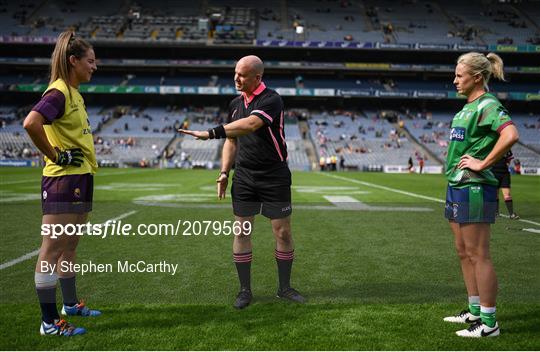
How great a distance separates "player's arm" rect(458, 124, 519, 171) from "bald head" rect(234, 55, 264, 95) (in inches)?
78.4

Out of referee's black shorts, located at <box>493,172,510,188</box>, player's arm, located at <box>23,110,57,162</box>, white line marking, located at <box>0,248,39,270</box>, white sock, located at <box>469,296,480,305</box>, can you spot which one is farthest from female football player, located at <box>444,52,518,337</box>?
referee's black shorts, located at <box>493,172,510,188</box>

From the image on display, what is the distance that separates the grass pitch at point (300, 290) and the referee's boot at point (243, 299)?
0.08 metres

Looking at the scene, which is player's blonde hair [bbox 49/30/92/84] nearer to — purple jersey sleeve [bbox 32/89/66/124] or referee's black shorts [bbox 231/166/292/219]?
purple jersey sleeve [bbox 32/89/66/124]

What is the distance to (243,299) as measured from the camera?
13.8 feet

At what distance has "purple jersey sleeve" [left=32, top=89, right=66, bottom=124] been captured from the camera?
10.8 feet

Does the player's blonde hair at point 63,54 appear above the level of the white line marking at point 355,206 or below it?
above

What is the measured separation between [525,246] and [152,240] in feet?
18.7

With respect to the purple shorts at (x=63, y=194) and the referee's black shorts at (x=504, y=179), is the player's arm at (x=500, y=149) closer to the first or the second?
the purple shorts at (x=63, y=194)

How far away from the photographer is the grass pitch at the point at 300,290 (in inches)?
133

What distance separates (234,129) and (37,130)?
4.95ft

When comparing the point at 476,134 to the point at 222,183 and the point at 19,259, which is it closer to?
the point at 222,183

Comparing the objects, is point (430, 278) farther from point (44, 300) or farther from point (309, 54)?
point (309, 54)

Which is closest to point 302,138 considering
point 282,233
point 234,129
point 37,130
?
point 282,233
